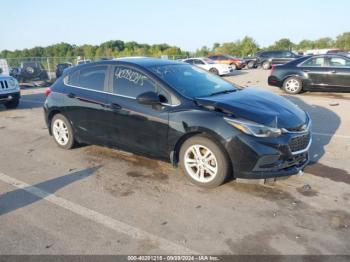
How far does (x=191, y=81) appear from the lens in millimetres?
5445

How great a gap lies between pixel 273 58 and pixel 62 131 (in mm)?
28425

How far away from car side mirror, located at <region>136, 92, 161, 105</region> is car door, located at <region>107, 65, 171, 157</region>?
10 cm

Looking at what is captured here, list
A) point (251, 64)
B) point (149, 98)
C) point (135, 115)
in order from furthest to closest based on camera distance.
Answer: point (251, 64), point (135, 115), point (149, 98)

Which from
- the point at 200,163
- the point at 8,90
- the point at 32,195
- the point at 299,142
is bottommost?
the point at 32,195

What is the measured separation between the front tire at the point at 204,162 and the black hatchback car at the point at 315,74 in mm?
9507

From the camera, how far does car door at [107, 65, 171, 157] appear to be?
16.5 feet

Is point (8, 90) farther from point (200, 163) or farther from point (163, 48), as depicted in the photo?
point (163, 48)

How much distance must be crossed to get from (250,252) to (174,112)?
2169mm

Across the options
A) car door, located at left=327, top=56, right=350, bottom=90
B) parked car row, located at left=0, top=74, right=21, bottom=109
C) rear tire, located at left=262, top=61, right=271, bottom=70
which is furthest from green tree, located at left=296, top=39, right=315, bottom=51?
parked car row, located at left=0, top=74, right=21, bottom=109

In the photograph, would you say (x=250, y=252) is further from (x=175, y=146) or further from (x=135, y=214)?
(x=175, y=146)

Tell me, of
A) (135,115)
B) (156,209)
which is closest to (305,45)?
(135,115)

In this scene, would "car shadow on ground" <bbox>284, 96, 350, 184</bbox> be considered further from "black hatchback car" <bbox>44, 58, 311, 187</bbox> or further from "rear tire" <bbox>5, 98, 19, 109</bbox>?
"rear tire" <bbox>5, 98, 19, 109</bbox>

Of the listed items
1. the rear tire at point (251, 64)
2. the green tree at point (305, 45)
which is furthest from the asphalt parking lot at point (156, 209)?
the green tree at point (305, 45)

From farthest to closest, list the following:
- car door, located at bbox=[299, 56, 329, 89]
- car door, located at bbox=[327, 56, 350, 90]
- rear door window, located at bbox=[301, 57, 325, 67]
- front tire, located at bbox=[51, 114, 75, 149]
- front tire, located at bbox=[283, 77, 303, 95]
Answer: front tire, located at bbox=[283, 77, 303, 95], rear door window, located at bbox=[301, 57, 325, 67], car door, located at bbox=[299, 56, 329, 89], car door, located at bbox=[327, 56, 350, 90], front tire, located at bbox=[51, 114, 75, 149]
